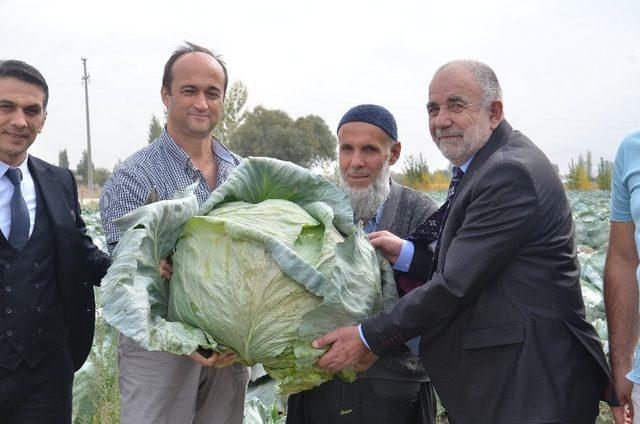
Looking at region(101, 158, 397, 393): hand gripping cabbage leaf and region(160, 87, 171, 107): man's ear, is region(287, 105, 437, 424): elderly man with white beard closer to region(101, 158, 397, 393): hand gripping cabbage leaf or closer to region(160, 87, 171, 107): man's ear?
region(101, 158, 397, 393): hand gripping cabbage leaf

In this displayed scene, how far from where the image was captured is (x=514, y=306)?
247 cm

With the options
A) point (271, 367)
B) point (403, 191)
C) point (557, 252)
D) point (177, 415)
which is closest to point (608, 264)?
point (557, 252)

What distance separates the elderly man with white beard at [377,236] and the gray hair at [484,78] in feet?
2.25

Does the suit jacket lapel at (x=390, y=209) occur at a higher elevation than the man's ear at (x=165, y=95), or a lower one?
lower

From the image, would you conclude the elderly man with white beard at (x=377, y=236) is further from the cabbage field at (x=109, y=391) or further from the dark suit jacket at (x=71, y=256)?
the dark suit jacket at (x=71, y=256)

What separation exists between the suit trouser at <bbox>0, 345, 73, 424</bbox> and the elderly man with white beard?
1.15m

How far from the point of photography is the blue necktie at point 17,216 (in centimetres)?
299

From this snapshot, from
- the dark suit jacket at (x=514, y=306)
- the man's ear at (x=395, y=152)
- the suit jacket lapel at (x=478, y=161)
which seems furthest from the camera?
the man's ear at (x=395, y=152)

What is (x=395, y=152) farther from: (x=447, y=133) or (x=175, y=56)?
(x=175, y=56)

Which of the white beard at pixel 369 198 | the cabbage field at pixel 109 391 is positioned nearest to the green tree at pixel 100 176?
the cabbage field at pixel 109 391

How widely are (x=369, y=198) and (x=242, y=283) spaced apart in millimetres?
988

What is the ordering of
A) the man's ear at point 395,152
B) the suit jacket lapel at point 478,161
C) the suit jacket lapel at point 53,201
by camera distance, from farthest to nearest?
the man's ear at point 395,152 → the suit jacket lapel at point 53,201 → the suit jacket lapel at point 478,161

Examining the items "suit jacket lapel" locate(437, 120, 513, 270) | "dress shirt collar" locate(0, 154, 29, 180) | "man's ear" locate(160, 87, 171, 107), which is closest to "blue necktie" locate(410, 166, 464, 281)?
"suit jacket lapel" locate(437, 120, 513, 270)

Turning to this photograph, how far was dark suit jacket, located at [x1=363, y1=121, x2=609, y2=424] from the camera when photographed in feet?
8.02
